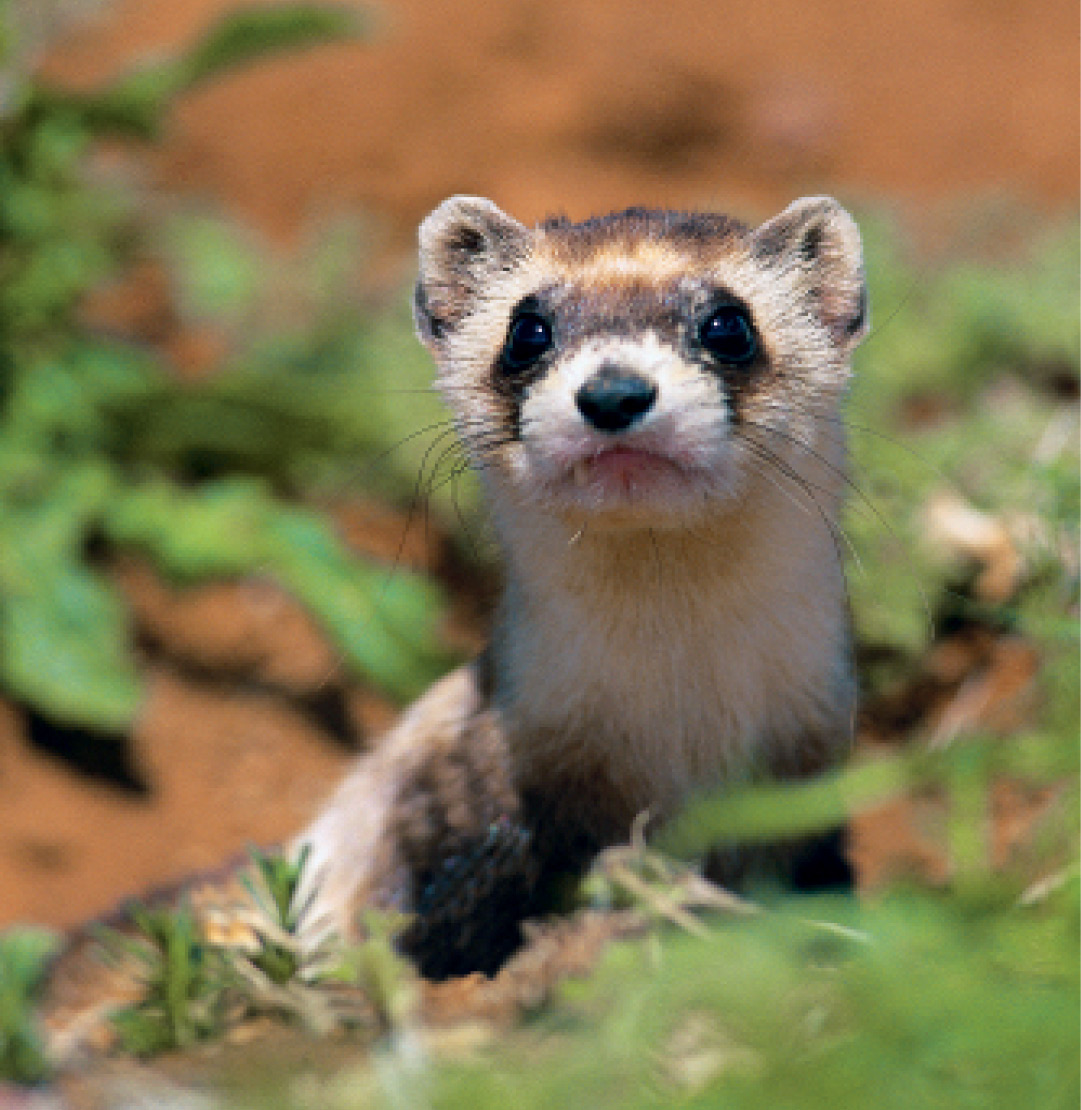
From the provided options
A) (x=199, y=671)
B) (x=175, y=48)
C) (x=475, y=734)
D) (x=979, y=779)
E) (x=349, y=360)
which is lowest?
(x=199, y=671)

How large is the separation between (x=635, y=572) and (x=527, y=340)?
0.48 meters

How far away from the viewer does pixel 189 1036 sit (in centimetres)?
229

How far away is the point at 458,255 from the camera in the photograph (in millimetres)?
3234

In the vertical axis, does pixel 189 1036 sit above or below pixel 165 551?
below

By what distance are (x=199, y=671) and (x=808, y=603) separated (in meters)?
2.83

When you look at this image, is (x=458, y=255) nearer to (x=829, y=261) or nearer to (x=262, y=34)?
(x=829, y=261)

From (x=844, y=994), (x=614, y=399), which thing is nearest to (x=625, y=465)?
(x=614, y=399)

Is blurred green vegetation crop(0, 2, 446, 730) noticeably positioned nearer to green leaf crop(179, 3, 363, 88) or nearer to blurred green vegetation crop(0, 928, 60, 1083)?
green leaf crop(179, 3, 363, 88)

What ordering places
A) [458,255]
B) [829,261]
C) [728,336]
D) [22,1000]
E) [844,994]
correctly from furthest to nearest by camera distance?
[458,255] → [829,261] → [22,1000] → [728,336] → [844,994]

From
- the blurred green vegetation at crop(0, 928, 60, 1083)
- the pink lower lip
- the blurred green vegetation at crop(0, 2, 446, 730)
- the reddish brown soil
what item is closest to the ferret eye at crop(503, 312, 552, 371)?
the pink lower lip

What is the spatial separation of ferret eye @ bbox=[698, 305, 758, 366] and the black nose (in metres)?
0.36

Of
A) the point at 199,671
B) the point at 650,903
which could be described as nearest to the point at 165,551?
the point at 199,671

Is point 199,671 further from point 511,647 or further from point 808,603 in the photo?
point 808,603

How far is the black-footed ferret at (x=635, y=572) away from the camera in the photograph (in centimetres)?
270
